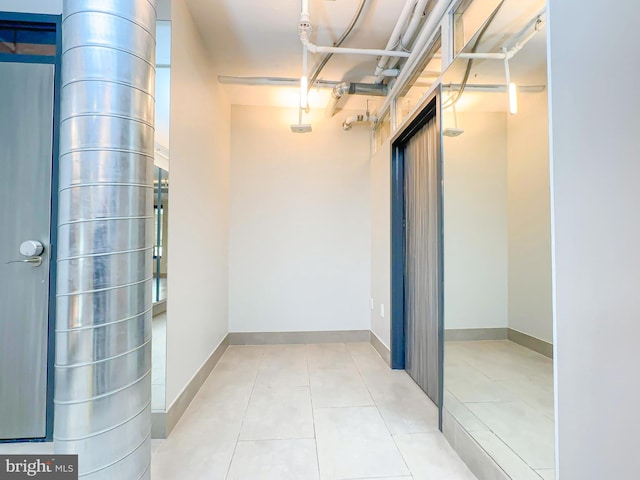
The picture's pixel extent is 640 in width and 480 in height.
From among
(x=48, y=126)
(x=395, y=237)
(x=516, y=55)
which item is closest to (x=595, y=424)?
(x=516, y=55)

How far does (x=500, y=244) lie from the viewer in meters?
1.67

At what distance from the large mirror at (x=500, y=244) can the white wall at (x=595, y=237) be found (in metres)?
0.18

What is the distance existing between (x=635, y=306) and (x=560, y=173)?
1.47 ft

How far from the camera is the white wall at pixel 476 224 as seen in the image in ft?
5.45

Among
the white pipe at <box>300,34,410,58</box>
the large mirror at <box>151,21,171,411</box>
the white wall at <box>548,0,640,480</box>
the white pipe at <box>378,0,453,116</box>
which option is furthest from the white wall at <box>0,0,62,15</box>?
the white wall at <box>548,0,640,480</box>

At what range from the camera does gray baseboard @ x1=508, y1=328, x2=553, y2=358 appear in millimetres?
1180

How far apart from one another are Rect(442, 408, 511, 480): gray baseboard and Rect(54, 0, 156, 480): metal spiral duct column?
152 centimetres

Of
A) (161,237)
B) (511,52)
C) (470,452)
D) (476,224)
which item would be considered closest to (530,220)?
(476,224)

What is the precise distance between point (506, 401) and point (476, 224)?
0.99 m

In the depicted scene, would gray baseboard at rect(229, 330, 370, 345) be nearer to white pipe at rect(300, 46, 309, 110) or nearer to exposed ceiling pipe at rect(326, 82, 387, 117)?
white pipe at rect(300, 46, 309, 110)

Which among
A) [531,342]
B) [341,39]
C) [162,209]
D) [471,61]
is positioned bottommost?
[531,342]

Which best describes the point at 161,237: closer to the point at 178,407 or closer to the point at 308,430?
the point at 178,407

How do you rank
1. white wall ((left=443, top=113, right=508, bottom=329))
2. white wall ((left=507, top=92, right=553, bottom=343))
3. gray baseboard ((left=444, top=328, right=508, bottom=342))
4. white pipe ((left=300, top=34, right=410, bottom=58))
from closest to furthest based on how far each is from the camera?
white wall ((left=507, top=92, right=553, bottom=343))
white wall ((left=443, top=113, right=508, bottom=329))
gray baseboard ((left=444, top=328, right=508, bottom=342))
white pipe ((left=300, top=34, right=410, bottom=58))

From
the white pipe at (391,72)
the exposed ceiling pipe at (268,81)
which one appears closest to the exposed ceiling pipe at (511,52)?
the white pipe at (391,72)
